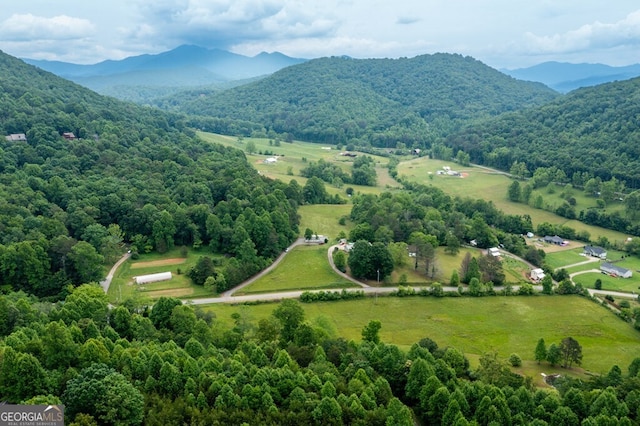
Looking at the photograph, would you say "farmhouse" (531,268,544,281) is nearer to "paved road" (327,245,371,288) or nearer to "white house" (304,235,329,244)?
"paved road" (327,245,371,288)

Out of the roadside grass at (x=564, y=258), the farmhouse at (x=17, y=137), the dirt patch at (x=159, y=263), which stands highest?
the farmhouse at (x=17, y=137)

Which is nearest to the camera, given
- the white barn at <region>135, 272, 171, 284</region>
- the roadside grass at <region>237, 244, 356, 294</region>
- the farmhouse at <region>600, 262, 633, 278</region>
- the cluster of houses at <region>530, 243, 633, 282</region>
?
the white barn at <region>135, 272, 171, 284</region>

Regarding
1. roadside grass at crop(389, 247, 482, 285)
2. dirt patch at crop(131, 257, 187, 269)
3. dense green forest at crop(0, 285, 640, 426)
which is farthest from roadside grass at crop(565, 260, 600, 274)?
dirt patch at crop(131, 257, 187, 269)

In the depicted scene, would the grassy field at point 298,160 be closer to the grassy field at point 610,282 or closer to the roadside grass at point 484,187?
the roadside grass at point 484,187

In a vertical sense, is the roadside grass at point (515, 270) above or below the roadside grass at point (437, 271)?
below

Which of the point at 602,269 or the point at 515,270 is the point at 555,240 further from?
the point at 515,270

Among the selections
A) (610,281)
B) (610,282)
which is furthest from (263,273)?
(610,281)

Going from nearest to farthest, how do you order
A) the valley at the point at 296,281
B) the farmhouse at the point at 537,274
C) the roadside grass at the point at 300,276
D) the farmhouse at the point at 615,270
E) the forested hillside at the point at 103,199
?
the valley at the point at 296,281, the forested hillside at the point at 103,199, the roadside grass at the point at 300,276, the farmhouse at the point at 537,274, the farmhouse at the point at 615,270

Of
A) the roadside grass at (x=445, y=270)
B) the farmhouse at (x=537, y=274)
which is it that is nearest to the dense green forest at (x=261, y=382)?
the roadside grass at (x=445, y=270)

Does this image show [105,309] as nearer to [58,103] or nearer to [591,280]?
[591,280]
